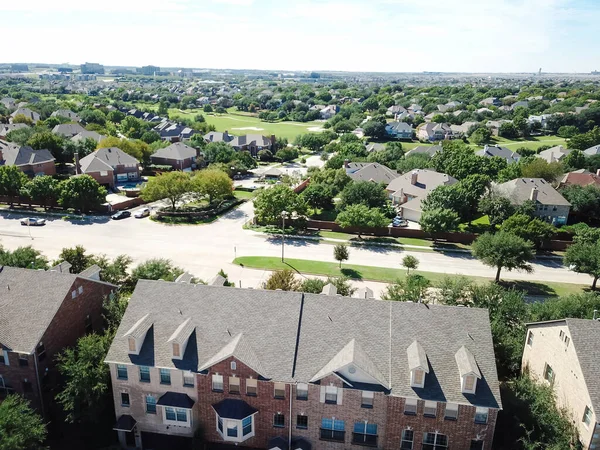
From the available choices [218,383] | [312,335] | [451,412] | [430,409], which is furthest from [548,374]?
[218,383]

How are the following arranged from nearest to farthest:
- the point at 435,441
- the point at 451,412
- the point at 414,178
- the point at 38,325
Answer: the point at 451,412 → the point at 435,441 → the point at 38,325 → the point at 414,178

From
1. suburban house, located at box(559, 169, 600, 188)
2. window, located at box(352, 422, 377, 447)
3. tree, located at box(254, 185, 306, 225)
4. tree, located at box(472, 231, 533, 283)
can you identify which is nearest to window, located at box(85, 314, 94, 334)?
window, located at box(352, 422, 377, 447)

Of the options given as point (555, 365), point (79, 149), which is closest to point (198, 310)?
point (555, 365)

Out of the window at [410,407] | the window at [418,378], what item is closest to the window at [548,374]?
the window at [418,378]

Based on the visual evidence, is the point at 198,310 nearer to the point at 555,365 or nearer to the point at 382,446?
the point at 382,446

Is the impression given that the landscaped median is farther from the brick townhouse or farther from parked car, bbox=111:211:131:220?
parked car, bbox=111:211:131:220

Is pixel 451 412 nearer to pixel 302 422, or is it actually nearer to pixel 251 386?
pixel 302 422
